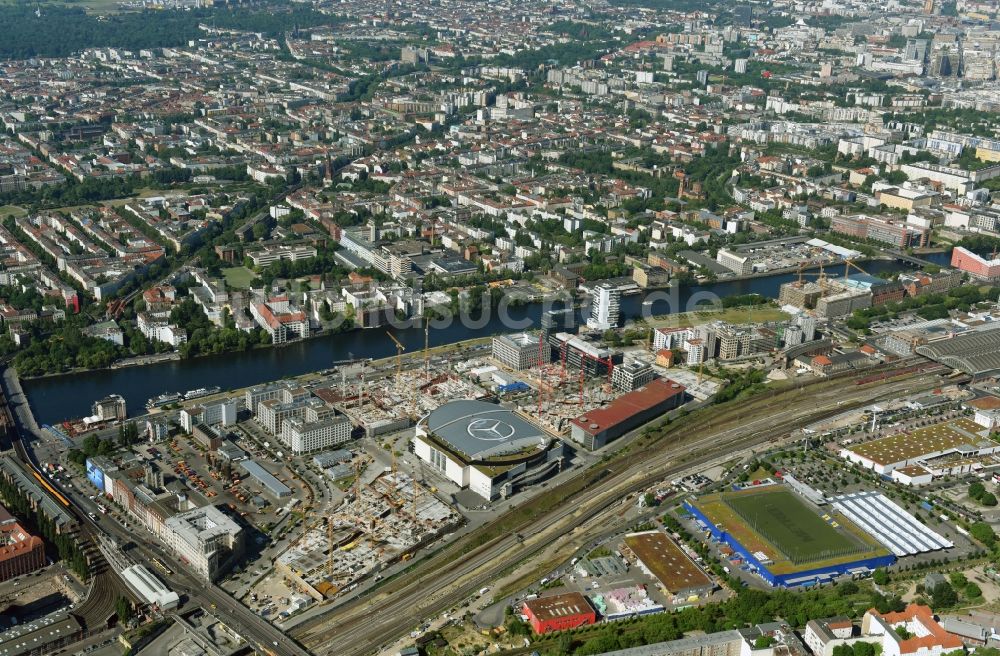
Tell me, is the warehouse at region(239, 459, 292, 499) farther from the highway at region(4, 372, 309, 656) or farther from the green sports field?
the green sports field

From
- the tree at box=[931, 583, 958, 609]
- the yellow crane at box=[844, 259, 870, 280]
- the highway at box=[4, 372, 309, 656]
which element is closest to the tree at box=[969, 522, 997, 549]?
the tree at box=[931, 583, 958, 609]

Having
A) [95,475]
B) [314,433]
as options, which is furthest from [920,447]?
[95,475]

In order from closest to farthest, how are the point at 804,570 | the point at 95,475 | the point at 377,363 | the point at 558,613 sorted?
1. the point at 558,613
2. the point at 804,570
3. the point at 95,475
4. the point at 377,363

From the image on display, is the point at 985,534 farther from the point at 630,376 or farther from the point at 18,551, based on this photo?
the point at 18,551

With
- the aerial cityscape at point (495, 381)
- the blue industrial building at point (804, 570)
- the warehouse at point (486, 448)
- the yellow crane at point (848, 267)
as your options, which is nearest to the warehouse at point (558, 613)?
the aerial cityscape at point (495, 381)

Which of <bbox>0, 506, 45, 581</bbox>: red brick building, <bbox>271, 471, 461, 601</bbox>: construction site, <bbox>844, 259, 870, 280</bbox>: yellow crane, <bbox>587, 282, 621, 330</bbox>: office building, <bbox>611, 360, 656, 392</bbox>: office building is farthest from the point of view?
<bbox>844, 259, 870, 280</bbox>: yellow crane

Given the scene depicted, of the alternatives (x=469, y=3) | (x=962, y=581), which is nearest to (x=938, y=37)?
(x=469, y=3)
